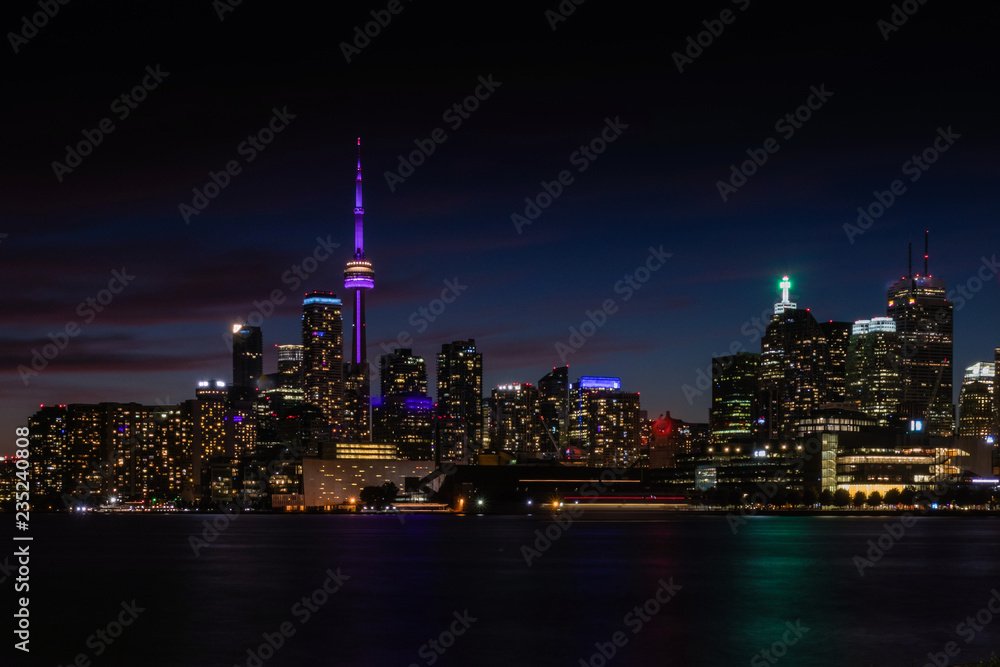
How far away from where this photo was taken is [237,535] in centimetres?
17450

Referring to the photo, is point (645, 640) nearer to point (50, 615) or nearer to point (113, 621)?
point (113, 621)

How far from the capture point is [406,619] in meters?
63.1

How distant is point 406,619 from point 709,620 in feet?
52.7

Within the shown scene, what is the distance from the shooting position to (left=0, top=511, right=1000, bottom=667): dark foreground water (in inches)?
2012

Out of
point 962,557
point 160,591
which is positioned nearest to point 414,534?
point 962,557

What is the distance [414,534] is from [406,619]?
11460 cm

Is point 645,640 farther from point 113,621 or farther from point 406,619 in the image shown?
point 113,621

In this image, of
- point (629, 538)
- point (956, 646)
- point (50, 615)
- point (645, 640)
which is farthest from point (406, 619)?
point (629, 538)

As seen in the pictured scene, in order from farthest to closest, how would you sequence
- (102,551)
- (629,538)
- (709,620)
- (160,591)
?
(629,538) < (102,551) < (160,591) < (709,620)

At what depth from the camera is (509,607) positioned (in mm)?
68875

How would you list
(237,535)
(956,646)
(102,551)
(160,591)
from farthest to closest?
(237,535) < (102,551) < (160,591) < (956,646)

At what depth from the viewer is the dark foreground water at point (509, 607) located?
168 feet

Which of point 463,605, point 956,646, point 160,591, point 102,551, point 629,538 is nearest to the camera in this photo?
point 956,646

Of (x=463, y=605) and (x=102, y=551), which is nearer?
(x=463, y=605)
